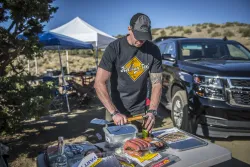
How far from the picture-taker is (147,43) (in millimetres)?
2529

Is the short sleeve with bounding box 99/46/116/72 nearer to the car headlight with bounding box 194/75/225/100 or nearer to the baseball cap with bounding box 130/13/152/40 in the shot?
the baseball cap with bounding box 130/13/152/40

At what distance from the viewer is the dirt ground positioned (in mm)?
3480

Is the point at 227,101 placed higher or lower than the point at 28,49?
lower

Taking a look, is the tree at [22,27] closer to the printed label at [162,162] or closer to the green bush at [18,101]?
the green bush at [18,101]

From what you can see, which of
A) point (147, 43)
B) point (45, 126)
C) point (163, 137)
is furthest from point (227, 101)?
point (45, 126)

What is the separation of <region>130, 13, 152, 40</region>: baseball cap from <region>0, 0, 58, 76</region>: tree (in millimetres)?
2190

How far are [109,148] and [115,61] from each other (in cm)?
107

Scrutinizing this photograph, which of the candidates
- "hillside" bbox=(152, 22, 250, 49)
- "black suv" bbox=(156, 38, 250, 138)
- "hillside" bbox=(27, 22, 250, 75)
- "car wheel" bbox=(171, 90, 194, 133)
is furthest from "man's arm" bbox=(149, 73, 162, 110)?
"hillside" bbox=(152, 22, 250, 49)

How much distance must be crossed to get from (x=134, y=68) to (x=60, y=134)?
3.16m

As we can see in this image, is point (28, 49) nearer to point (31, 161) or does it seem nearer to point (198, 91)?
point (31, 161)

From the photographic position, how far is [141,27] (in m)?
2.11

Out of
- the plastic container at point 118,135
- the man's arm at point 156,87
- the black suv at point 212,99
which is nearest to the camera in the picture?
the plastic container at point 118,135

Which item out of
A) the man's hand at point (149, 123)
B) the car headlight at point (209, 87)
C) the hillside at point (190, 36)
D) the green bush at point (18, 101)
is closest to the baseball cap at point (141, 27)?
the man's hand at point (149, 123)

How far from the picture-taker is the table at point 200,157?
1391 millimetres
